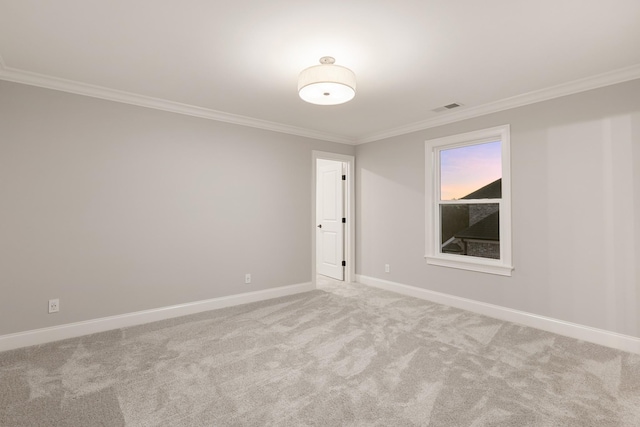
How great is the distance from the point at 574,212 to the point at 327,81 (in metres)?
2.80

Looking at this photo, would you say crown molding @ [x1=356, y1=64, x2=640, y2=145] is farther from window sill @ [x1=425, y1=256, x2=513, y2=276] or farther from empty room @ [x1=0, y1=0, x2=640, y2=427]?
window sill @ [x1=425, y1=256, x2=513, y2=276]

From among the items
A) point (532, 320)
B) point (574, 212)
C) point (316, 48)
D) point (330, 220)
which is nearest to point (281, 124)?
point (330, 220)

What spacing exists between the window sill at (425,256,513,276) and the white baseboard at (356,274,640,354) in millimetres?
400

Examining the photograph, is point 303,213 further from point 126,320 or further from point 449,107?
point 126,320

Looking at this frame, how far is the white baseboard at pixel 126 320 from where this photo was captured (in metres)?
2.94

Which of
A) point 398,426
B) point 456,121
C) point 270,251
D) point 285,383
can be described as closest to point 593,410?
point 398,426

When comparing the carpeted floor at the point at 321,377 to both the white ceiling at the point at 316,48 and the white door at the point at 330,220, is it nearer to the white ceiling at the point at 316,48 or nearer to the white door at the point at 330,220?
the white door at the point at 330,220

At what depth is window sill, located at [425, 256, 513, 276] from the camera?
370cm

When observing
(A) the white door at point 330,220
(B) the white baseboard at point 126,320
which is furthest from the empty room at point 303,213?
(A) the white door at point 330,220

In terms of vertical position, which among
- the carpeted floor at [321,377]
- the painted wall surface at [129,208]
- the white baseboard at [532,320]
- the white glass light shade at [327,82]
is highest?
the white glass light shade at [327,82]

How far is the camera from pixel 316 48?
248 centimetres

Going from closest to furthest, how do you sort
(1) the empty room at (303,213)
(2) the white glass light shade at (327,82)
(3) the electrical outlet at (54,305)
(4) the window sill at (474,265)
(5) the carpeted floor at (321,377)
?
(5) the carpeted floor at (321,377)
(1) the empty room at (303,213)
(2) the white glass light shade at (327,82)
(3) the electrical outlet at (54,305)
(4) the window sill at (474,265)

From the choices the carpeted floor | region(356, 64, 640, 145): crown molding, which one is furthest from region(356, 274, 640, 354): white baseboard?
region(356, 64, 640, 145): crown molding

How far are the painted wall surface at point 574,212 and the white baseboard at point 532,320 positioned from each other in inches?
2.4
